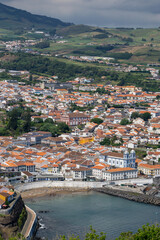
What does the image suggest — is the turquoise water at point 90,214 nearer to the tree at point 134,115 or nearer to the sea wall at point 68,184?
the sea wall at point 68,184

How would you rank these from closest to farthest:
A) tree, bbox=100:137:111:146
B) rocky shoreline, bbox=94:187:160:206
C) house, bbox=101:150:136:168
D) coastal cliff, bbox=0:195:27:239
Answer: coastal cliff, bbox=0:195:27:239 → rocky shoreline, bbox=94:187:160:206 → house, bbox=101:150:136:168 → tree, bbox=100:137:111:146

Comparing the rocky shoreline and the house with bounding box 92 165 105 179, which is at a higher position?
the house with bounding box 92 165 105 179

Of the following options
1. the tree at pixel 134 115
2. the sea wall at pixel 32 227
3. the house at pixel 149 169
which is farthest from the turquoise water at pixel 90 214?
the tree at pixel 134 115

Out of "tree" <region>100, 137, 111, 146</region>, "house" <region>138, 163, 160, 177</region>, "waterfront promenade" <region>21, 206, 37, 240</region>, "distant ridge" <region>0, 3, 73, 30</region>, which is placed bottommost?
"house" <region>138, 163, 160, 177</region>

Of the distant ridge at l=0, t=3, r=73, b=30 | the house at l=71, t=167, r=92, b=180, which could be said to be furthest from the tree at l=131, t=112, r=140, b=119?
the distant ridge at l=0, t=3, r=73, b=30

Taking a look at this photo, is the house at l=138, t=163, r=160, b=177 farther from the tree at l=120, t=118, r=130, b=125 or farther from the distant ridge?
the distant ridge

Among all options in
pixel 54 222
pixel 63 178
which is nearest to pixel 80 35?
pixel 63 178
